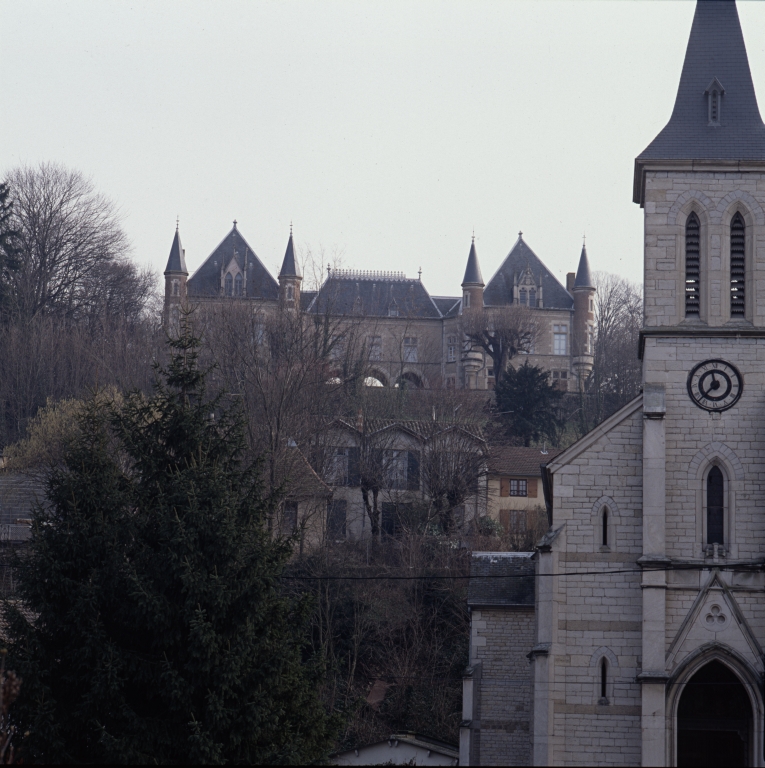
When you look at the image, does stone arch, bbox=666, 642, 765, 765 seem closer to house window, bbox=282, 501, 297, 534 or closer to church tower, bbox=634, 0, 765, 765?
church tower, bbox=634, 0, 765, 765

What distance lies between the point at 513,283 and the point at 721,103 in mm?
70754

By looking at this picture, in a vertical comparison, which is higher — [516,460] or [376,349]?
[376,349]

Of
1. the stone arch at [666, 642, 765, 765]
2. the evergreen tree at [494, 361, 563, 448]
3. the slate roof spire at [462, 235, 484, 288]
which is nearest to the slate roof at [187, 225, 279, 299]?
the slate roof spire at [462, 235, 484, 288]

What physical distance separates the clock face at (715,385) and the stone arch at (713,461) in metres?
0.86

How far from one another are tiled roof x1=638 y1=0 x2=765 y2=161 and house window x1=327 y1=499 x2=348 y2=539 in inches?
1171

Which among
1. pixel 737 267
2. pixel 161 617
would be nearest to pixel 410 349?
pixel 737 267

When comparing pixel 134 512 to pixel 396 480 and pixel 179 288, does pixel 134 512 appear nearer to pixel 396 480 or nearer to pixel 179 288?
pixel 396 480

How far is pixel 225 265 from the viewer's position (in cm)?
9506

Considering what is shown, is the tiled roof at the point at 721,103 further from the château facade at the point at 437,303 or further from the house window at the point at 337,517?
the château facade at the point at 437,303

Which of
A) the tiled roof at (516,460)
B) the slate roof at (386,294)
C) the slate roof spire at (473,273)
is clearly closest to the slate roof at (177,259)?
the slate roof at (386,294)

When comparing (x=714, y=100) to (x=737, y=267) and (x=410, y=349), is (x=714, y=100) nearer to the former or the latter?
(x=737, y=267)

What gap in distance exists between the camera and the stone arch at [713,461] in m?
25.3

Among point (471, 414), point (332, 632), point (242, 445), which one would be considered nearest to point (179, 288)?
point (471, 414)

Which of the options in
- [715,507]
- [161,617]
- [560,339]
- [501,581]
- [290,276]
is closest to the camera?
[161,617]
